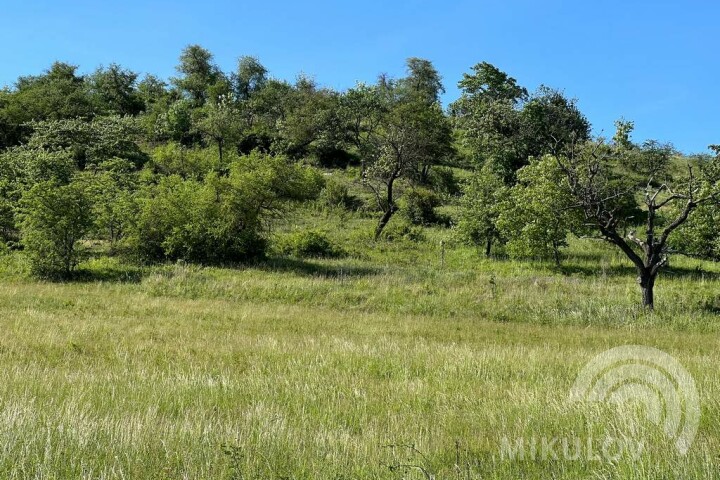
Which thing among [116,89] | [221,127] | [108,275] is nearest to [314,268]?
[108,275]

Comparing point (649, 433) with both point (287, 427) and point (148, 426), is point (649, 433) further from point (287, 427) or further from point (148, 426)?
point (148, 426)

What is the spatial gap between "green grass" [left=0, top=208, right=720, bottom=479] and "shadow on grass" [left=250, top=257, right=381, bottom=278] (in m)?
3.69

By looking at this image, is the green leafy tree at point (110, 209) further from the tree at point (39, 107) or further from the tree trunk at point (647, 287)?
the tree at point (39, 107)

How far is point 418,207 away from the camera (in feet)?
151

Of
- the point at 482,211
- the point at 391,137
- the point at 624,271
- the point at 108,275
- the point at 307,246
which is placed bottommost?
the point at 108,275

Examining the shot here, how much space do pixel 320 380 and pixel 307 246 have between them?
27.2m

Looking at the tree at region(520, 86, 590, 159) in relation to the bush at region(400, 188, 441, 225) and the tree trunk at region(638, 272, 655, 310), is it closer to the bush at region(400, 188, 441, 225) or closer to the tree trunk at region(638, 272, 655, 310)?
the bush at region(400, 188, 441, 225)

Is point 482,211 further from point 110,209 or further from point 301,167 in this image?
point 110,209

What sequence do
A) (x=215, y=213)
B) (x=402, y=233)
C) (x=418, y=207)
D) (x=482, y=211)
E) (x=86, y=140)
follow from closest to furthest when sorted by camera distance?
(x=215, y=213)
(x=482, y=211)
(x=402, y=233)
(x=418, y=207)
(x=86, y=140)

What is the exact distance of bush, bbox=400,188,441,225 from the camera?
148 ft

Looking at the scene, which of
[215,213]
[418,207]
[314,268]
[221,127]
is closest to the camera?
[314,268]

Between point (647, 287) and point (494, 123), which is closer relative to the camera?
point (647, 287)

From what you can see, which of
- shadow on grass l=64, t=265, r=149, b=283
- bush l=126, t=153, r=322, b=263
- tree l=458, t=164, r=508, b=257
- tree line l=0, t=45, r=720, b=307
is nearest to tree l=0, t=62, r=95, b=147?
tree line l=0, t=45, r=720, b=307

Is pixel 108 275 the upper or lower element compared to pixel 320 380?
lower
